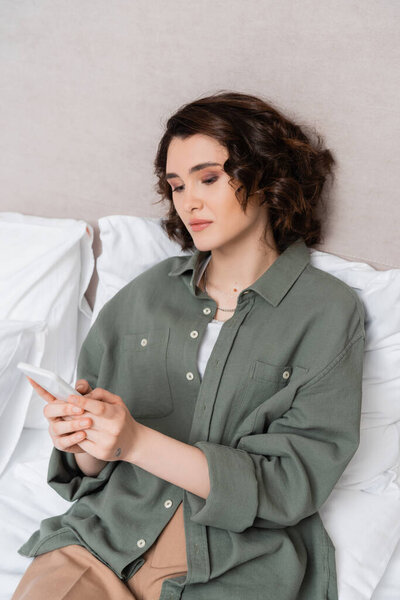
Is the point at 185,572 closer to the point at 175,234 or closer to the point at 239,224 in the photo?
the point at 239,224

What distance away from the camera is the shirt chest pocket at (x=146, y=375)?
118cm

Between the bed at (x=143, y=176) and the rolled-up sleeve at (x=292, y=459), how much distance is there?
0.19m

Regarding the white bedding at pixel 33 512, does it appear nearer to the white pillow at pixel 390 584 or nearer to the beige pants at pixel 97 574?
the white pillow at pixel 390 584

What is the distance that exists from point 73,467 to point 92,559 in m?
0.19

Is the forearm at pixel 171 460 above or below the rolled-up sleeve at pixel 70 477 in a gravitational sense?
above

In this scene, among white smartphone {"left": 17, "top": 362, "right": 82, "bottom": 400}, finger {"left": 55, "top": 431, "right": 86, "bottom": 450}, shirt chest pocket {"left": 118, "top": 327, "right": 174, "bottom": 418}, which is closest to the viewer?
white smartphone {"left": 17, "top": 362, "right": 82, "bottom": 400}

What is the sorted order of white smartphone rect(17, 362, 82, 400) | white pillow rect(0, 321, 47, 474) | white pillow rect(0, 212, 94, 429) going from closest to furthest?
white smartphone rect(17, 362, 82, 400) → white pillow rect(0, 321, 47, 474) → white pillow rect(0, 212, 94, 429)

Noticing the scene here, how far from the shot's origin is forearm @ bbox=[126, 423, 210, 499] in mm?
972

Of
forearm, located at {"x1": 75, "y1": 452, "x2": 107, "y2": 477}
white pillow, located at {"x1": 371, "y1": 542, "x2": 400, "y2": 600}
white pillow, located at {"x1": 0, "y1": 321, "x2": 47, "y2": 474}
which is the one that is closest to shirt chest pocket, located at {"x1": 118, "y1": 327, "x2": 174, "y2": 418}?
forearm, located at {"x1": 75, "y1": 452, "x2": 107, "y2": 477}

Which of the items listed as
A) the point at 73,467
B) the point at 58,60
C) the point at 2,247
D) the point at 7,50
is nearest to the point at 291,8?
the point at 58,60

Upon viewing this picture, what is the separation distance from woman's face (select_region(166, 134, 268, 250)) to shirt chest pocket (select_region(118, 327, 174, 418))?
0.22 meters

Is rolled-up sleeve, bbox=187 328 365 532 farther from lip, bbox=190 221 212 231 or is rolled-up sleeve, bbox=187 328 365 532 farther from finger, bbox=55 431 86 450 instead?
lip, bbox=190 221 212 231

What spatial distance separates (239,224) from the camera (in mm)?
1131

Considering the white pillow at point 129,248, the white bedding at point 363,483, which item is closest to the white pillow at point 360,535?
the white bedding at point 363,483
